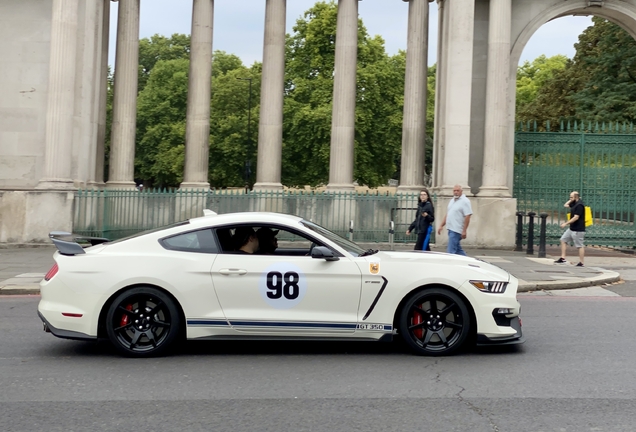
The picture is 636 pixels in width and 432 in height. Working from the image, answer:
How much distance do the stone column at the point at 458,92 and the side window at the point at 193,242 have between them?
1633 cm

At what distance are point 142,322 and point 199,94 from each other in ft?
62.8

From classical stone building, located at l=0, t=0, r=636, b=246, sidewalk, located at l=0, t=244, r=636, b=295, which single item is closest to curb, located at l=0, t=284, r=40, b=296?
sidewalk, located at l=0, t=244, r=636, b=295

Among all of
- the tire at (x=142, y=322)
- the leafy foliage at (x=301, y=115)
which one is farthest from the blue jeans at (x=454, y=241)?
the leafy foliage at (x=301, y=115)

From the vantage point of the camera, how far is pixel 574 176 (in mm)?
25359

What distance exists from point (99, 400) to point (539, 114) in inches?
2273

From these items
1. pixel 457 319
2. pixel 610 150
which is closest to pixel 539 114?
pixel 610 150

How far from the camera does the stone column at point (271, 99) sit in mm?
26641

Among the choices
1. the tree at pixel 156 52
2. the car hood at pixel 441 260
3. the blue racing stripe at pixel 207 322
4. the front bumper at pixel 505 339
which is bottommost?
the front bumper at pixel 505 339

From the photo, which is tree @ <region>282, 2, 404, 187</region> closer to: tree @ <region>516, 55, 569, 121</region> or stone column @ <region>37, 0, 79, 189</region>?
stone column @ <region>37, 0, 79, 189</region>

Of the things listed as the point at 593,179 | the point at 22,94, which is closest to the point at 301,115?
the point at 22,94

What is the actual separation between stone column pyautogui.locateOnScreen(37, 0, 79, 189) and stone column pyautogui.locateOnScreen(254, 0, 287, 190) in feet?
Answer: 19.7

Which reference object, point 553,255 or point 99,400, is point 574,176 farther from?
point 99,400

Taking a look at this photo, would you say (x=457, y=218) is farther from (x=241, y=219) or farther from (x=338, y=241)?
(x=241, y=219)

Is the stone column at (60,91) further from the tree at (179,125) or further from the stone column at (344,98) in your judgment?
the tree at (179,125)
